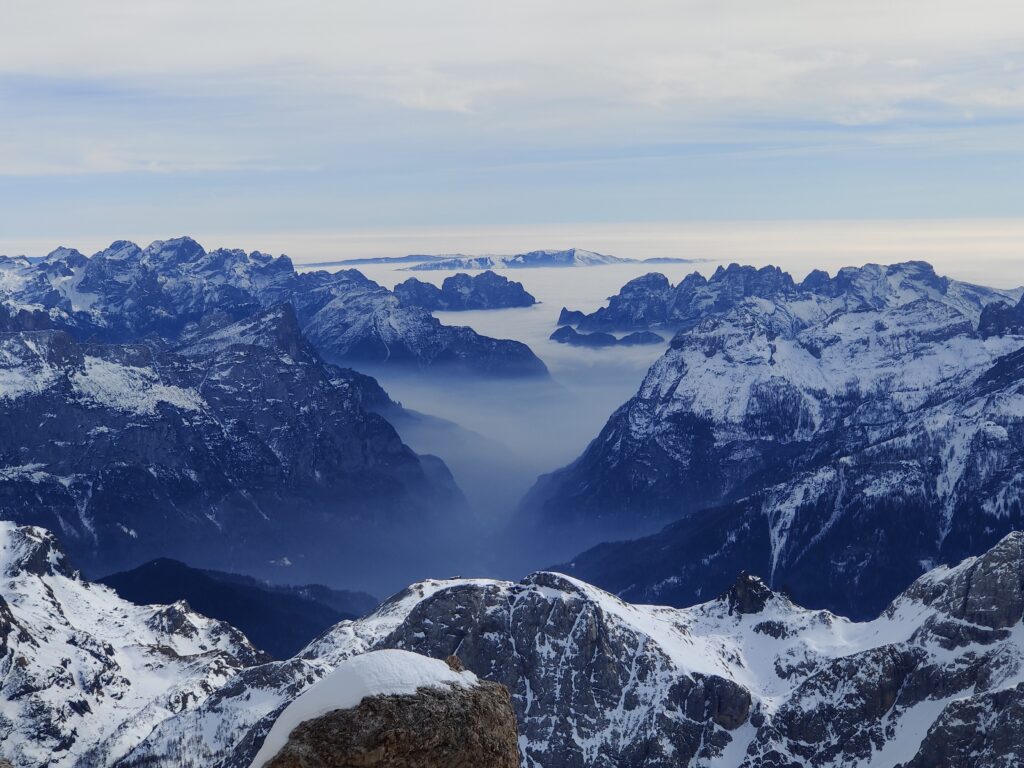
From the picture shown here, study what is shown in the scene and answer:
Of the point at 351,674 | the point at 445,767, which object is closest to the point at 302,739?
the point at 351,674

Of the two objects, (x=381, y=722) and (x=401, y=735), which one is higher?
(x=381, y=722)

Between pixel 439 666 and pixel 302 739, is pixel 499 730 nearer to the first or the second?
pixel 439 666

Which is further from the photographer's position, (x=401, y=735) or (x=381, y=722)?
(x=401, y=735)

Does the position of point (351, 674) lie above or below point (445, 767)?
above
